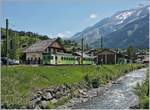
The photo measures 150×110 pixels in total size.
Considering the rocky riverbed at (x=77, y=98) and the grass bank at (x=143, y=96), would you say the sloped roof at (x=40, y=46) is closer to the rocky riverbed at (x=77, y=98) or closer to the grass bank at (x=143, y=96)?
the rocky riverbed at (x=77, y=98)

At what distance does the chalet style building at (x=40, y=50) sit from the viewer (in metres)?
80.4

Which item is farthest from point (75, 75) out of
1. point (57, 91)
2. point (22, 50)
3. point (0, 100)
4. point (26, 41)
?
point (26, 41)

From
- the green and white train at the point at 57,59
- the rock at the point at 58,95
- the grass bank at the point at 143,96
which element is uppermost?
the green and white train at the point at 57,59

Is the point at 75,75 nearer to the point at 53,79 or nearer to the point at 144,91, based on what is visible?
the point at 53,79

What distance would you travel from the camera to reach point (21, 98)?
30.1m

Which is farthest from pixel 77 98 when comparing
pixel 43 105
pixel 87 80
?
pixel 87 80

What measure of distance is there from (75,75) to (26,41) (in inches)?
3066

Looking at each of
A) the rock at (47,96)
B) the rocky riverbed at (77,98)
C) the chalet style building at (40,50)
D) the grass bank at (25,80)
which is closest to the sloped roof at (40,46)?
the chalet style building at (40,50)

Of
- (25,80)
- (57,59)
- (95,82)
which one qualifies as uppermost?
(57,59)

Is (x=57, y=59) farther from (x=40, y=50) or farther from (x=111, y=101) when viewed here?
(x=111, y=101)

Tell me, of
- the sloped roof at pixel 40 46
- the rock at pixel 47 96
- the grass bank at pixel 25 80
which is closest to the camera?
the grass bank at pixel 25 80

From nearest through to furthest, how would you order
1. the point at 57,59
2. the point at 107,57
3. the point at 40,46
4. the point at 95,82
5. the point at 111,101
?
the point at 111,101 < the point at 95,82 < the point at 57,59 < the point at 40,46 < the point at 107,57

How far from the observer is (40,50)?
3209 inches

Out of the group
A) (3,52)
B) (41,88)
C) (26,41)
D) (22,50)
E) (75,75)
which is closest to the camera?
(41,88)
